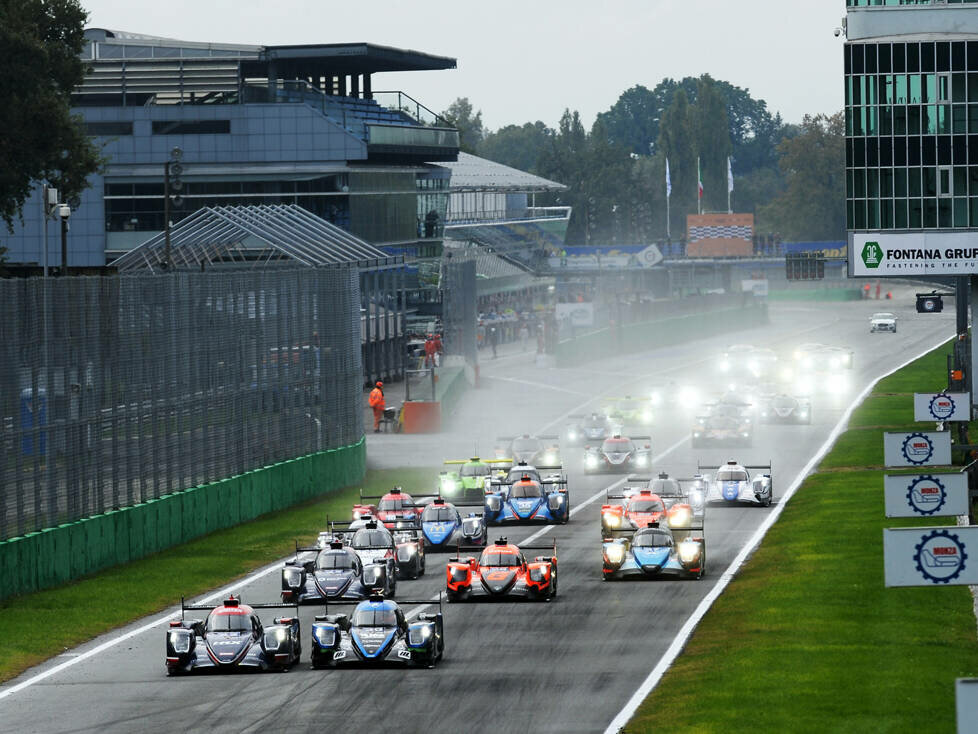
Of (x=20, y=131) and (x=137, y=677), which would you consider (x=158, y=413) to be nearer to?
(x=137, y=677)

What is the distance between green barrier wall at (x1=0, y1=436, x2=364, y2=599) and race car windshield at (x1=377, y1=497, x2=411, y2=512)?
251 inches

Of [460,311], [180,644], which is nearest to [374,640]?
[180,644]

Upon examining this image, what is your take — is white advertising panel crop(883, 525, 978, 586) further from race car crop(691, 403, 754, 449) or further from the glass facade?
the glass facade

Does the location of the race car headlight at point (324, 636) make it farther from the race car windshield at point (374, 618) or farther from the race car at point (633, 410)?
the race car at point (633, 410)

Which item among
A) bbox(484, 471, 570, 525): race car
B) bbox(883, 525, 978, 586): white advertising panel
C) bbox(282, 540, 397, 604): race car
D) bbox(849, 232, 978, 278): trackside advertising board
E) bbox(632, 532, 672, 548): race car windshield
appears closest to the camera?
bbox(883, 525, 978, 586): white advertising panel

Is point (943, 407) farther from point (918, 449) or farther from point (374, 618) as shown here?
point (374, 618)

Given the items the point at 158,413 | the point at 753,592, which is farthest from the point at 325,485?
the point at 753,592

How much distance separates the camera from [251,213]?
3246 inches

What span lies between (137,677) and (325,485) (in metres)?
31.7

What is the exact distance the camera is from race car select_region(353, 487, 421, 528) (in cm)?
4884

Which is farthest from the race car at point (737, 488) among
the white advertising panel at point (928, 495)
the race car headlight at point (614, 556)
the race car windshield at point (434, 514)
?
the white advertising panel at point (928, 495)

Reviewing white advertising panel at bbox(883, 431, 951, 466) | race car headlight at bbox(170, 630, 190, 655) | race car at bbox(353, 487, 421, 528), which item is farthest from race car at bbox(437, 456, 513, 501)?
race car headlight at bbox(170, 630, 190, 655)

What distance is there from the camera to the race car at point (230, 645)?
3359 centimetres

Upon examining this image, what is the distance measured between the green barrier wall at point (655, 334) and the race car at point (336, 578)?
3170 inches
